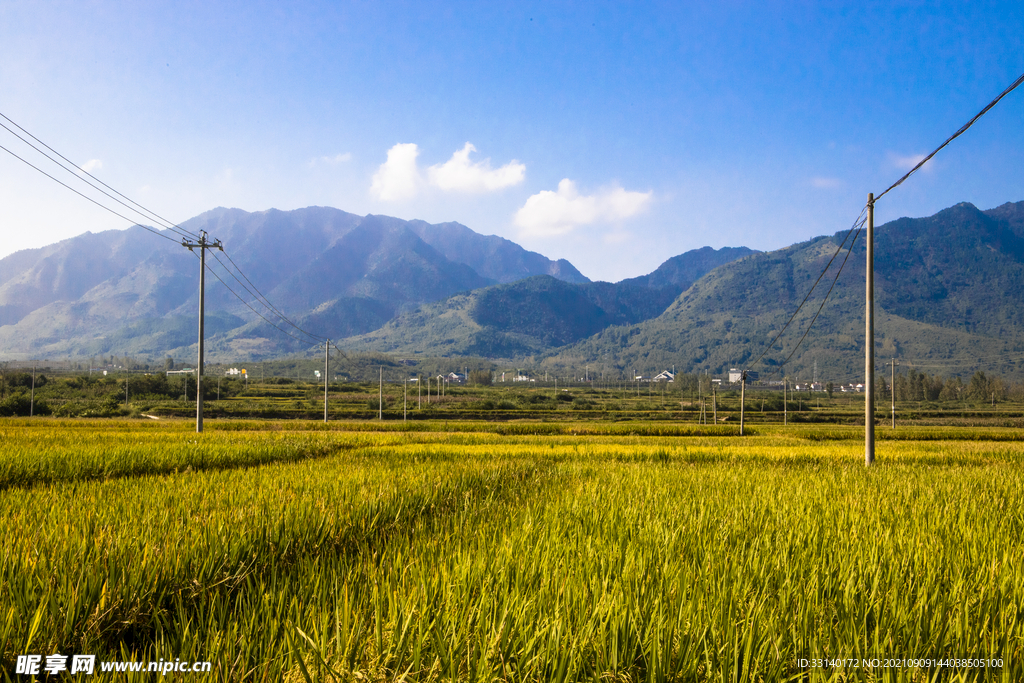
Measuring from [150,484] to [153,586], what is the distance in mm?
5503

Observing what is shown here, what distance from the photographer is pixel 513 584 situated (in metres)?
3.40

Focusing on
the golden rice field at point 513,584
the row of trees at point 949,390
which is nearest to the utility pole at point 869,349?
the golden rice field at point 513,584

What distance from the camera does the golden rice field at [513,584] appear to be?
2451 millimetres

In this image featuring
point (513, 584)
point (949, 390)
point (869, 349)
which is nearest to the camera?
point (513, 584)

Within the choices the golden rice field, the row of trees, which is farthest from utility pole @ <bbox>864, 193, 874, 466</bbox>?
the row of trees

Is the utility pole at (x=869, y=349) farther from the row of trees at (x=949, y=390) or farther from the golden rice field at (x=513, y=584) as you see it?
the row of trees at (x=949, y=390)

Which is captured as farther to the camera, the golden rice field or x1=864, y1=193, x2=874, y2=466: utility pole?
x1=864, y1=193, x2=874, y2=466: utility pole

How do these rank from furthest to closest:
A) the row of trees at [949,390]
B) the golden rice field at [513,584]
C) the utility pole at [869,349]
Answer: the row of trees at [949,390] < the utility pole at [869,349] < the golden rice field at [513,584]

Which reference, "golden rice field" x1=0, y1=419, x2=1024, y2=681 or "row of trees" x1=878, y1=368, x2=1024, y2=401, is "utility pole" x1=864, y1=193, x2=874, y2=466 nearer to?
"golden rice field" x1=0, y1=419, x2=1024, y2=681

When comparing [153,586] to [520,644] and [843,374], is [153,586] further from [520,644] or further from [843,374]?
[843,374]

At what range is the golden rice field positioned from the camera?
245 centimetres

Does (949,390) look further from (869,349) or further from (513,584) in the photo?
(513,584)

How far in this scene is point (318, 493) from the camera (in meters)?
6.93

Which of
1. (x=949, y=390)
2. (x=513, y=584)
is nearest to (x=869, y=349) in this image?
(x=513, y=584)
